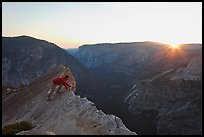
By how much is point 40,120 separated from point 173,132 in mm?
75081

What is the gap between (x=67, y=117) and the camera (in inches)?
827

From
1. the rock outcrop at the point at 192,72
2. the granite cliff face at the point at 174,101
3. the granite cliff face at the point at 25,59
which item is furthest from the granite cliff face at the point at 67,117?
the granite cliff face at the point at 25,59

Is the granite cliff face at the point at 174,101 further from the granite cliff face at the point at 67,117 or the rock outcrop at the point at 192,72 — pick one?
the granite cliff face at the point at 67,117

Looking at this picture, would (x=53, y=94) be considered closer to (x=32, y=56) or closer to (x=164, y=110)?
(x=164, y=110)

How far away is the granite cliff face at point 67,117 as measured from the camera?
58.4 feet

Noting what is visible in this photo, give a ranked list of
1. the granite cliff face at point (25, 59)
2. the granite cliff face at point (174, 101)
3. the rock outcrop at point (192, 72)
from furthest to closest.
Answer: the granite cliff face at point (25, 59) → the rock outcrop at point (192, 72) → the granite cliff face at point (174, 101)

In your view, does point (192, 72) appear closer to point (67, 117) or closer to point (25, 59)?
point (25, 59)

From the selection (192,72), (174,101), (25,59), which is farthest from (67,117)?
(25,59)

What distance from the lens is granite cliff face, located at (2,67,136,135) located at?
17797mm

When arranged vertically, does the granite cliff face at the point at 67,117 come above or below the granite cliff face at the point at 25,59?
above

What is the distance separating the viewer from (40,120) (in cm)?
2473

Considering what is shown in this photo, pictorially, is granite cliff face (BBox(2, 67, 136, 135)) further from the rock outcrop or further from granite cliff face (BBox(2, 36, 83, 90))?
granite cliff face (BBox(2, 36, 83, 90))

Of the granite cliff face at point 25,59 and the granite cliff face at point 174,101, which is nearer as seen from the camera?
the granite cliff face at point 174,101

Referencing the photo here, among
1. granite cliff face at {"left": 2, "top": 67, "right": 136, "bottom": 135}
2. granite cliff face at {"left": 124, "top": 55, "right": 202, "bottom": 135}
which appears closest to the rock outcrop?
granite cliff face at {"left": 124, "top": 55, "right": 202, "bottom": 135}
